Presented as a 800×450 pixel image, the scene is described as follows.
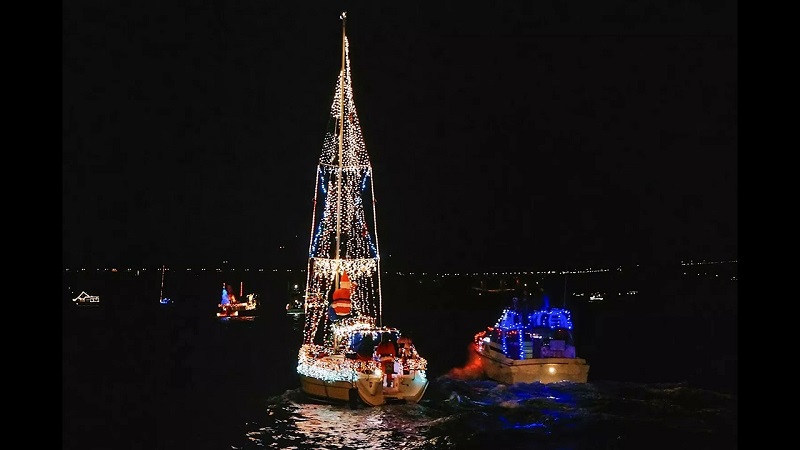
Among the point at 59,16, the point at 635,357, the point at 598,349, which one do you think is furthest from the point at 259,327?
the point at 59,16

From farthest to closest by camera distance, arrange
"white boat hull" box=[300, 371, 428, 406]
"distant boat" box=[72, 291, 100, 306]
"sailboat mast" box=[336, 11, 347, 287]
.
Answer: "distant boat" box=[72, 291, 100, 306] → "sailboat mast" box=[336, 11, 347, 287] → "white boat hull" box=[300, 371, 428, 406]

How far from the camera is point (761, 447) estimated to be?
9.59 metres

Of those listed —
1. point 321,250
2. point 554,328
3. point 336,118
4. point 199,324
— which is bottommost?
point 199,324

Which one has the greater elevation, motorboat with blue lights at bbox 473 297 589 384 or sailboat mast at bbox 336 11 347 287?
sailboat mast at bbox 336 11 347 287

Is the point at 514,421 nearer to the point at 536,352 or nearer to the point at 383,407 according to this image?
the point at 383,407

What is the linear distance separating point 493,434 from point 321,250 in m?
11.2

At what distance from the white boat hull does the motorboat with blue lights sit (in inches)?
239

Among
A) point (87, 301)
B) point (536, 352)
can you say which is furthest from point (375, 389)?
point (87, 301)

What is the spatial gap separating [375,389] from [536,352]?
909cm

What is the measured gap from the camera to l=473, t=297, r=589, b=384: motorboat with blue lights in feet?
121

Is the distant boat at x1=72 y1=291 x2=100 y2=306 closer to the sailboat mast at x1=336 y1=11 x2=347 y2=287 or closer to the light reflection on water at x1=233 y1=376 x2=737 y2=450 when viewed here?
the light reflection on water at x1=233 y1=376 x2=737 y2=450

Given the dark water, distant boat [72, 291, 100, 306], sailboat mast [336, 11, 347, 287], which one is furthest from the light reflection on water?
distant boat [72, 291, 100, 306]

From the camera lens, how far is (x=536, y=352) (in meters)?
37.4

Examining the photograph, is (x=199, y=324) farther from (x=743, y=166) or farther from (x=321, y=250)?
(x=743, y=166)
